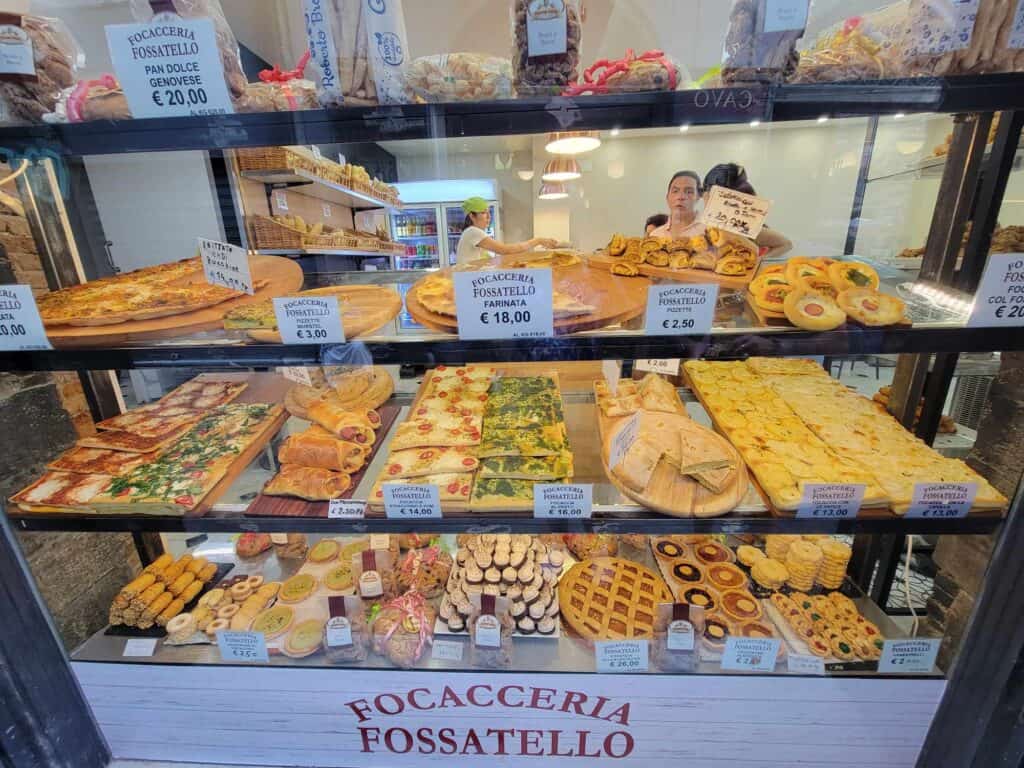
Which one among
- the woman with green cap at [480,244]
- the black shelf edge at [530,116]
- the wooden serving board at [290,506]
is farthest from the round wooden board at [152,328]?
the woman with green cap at [480,244]

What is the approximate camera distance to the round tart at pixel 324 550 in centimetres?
191

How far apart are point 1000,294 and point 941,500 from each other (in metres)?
0.56

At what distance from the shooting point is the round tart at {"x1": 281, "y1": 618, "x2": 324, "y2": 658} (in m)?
1.49

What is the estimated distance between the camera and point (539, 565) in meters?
1.72

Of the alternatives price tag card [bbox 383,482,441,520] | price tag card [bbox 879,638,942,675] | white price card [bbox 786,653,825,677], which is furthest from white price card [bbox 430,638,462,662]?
price tag card [bbox 879,638,942,675]

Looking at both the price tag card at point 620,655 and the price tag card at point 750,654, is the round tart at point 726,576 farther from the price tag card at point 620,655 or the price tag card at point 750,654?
the price tag card at point 620,655

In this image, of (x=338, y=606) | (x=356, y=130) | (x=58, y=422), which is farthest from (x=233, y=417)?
(x=356, y=130)

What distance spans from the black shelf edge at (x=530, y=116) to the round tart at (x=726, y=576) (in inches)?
59.0

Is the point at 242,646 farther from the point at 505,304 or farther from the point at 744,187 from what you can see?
the point at 744,187

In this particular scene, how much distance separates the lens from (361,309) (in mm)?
1279

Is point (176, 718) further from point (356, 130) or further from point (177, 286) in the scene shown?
point (356, 130)

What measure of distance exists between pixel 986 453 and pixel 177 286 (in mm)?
2553

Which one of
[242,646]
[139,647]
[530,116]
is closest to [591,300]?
[530,116]

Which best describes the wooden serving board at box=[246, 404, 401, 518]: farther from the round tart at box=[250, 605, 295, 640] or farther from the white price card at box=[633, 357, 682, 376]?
the white price card at box=[633, 357, 682, 376]
